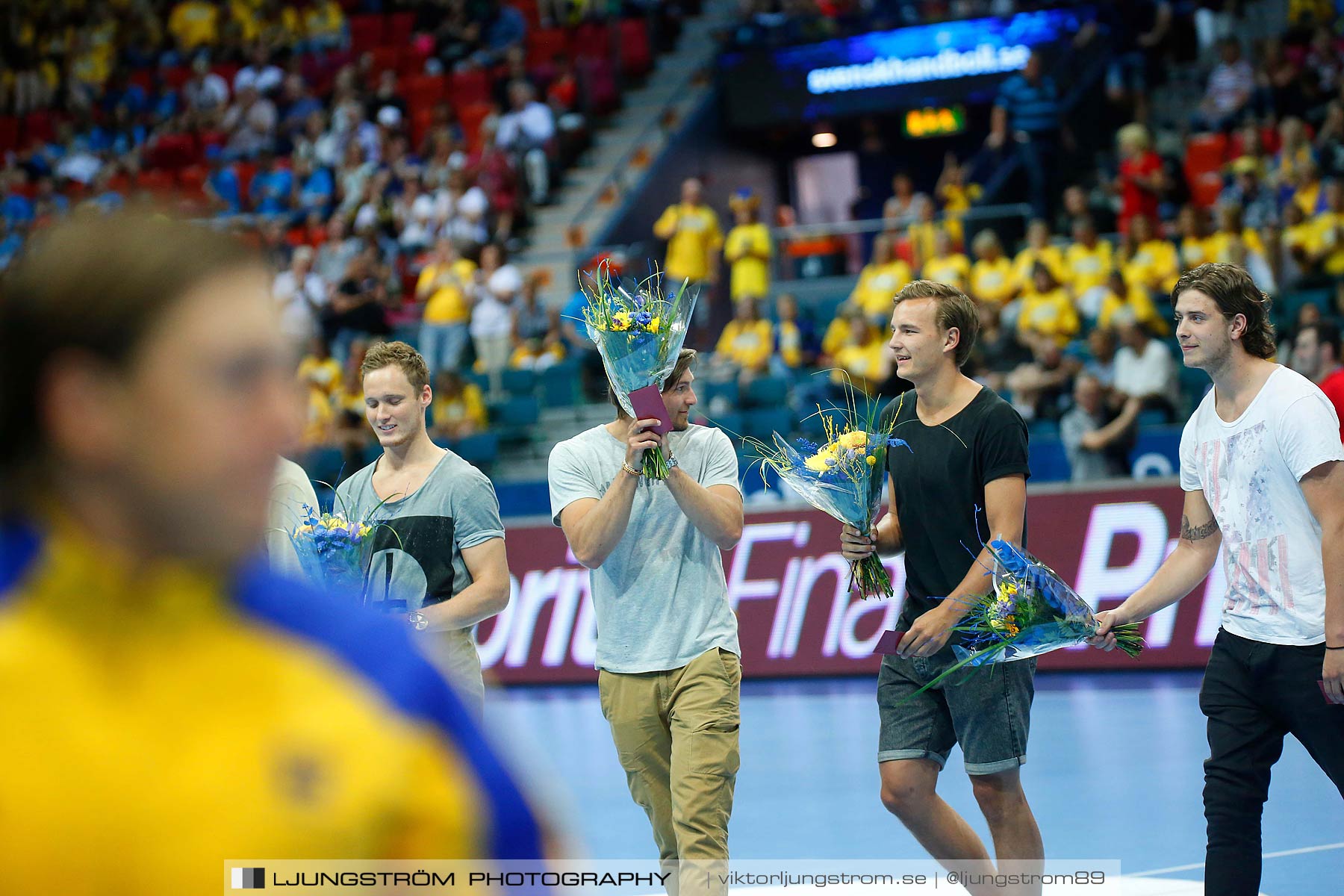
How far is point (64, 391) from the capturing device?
3.87ft

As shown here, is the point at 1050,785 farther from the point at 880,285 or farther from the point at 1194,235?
the point at 880,285

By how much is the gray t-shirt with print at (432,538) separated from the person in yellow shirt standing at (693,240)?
1335 cm

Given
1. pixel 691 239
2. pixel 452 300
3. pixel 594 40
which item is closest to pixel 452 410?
pixel 452 300

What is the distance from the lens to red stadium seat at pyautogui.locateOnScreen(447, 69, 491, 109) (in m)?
23.8

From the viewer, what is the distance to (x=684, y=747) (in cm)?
507

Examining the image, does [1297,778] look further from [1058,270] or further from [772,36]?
[772,36]

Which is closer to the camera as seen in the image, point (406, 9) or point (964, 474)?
point (964, 474)

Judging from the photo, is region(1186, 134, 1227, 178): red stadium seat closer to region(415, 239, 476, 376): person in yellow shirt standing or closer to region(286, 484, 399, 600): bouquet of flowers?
region(415, 239, 476, 376): person in yellow shirt standing

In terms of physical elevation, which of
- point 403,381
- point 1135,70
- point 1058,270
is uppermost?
point 1135,70

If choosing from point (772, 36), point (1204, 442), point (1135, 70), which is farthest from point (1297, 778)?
point (772, 36)

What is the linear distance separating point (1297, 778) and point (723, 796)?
4.42m

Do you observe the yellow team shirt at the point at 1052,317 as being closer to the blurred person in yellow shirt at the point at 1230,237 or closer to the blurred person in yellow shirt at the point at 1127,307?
the blurred person in yellow shirt at the point at 1127,307

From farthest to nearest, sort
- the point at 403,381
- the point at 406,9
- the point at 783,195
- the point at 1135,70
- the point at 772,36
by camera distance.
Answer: the point at 406,9, the point at 783,195, the point at 772,36, the point at 1135,70, the point at 403,381

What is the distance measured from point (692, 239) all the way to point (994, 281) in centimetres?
456
